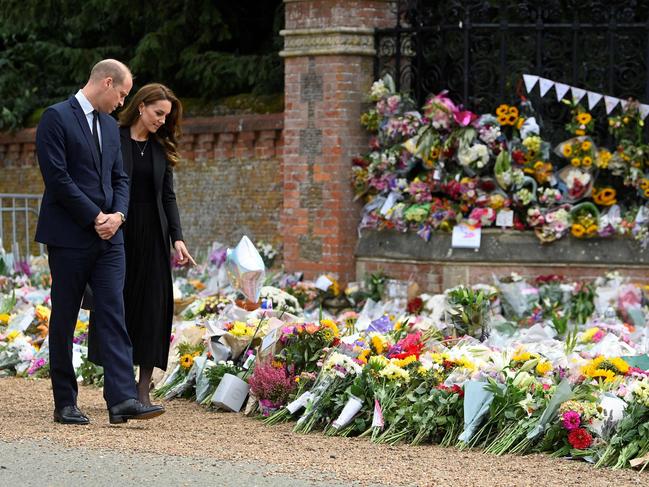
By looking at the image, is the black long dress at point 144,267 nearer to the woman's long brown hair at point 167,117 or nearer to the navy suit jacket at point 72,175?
the woman's long brown hair at point 167,117

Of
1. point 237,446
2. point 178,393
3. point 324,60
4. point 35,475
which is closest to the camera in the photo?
point 35,475

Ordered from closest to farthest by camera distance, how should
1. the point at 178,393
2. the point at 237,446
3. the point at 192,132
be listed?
the point at 237,446 → the point at 178,393 → the point at 192,132

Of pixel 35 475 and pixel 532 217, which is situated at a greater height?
pixel 532 217

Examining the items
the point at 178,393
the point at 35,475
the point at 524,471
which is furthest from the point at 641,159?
the point at 35,475

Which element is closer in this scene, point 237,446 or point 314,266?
point 237,446

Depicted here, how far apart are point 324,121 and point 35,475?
7.25 metres

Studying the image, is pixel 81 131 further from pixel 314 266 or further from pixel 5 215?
pixel 5 215

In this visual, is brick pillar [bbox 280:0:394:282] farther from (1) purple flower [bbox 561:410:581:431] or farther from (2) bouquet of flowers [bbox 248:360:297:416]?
(1) purple flower [bbox 561:410:581:431]

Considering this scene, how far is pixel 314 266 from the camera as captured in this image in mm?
12844

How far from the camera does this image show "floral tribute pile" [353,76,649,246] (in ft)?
38.9

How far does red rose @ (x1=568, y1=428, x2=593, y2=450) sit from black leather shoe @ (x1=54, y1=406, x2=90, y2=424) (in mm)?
2508

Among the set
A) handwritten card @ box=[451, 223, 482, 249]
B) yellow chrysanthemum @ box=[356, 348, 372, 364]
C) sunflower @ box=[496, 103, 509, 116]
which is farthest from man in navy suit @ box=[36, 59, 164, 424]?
sunflower @ box=[496, 103, 509, 116]

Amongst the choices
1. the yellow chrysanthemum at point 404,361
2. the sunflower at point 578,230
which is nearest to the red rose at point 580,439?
the yellow chrysanthemum at point 404,361

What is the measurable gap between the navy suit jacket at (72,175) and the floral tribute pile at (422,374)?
1302 mm
